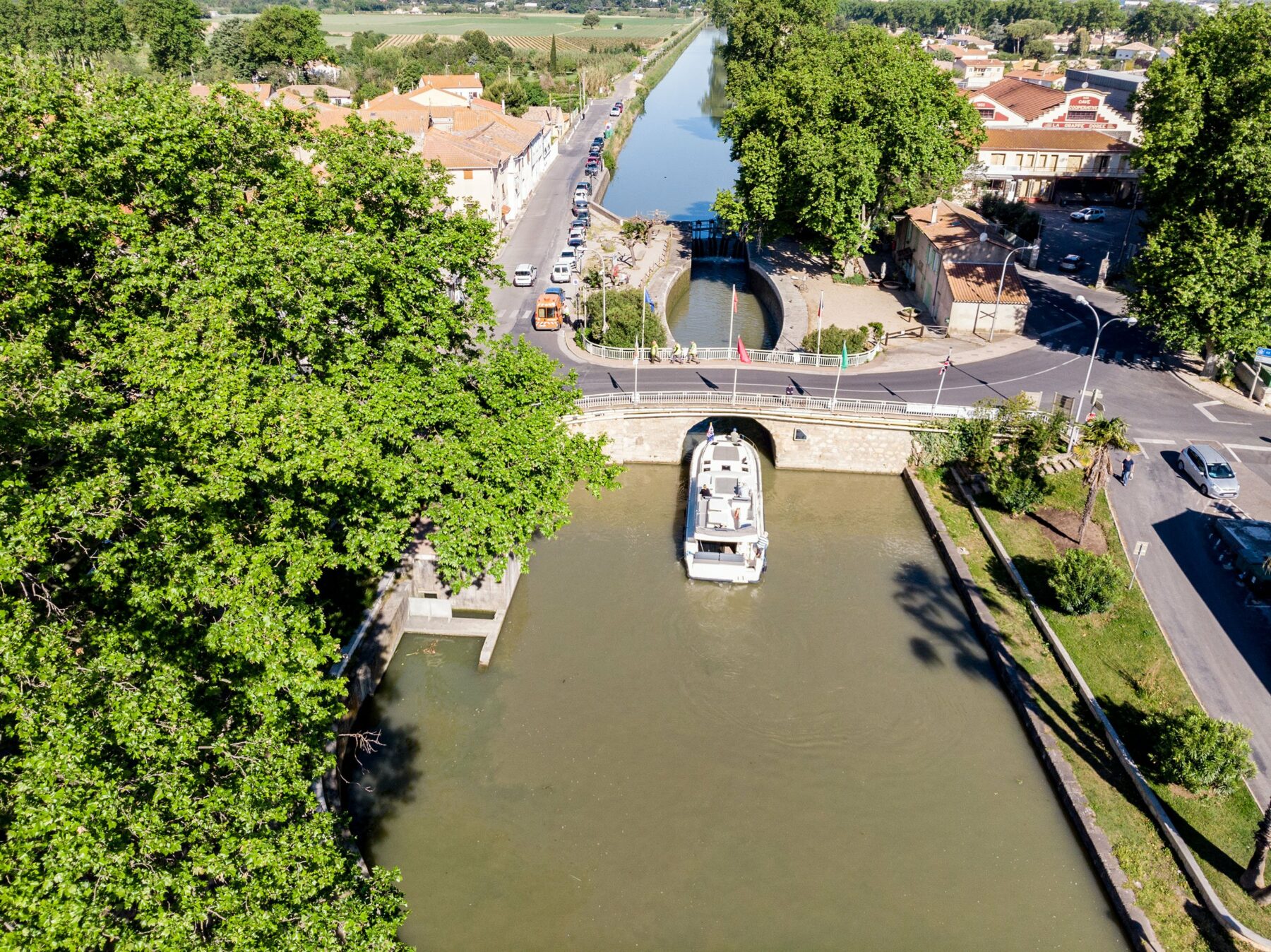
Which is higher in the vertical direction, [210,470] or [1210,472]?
[210,470]

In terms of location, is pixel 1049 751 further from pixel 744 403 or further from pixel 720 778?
pixel 744 403

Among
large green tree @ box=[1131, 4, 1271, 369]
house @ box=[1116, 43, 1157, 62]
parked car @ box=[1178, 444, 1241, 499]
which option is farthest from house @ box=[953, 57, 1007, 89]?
parked car @ box=[1178, 444, 1241, 499]

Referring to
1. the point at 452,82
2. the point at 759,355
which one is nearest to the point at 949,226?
the point at 759,355

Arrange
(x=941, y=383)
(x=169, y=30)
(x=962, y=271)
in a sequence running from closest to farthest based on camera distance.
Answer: (x=941, y=383) < (x=962, y=271) < (x=169, y=30)

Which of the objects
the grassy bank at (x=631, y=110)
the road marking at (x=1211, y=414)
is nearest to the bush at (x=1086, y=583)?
the road marking at (x=1211, y=414)

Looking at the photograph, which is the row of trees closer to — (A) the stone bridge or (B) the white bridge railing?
(B) the white bridge railing

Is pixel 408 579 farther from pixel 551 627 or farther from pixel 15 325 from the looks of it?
pixel 15 325
